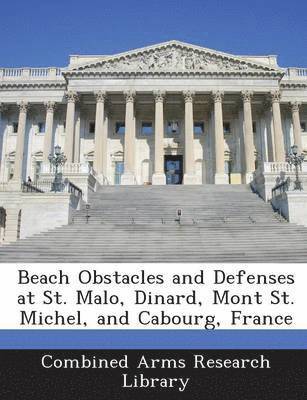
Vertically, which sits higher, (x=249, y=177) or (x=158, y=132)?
(x=158, y=132)

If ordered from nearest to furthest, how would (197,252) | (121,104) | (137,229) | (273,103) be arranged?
(197,252), (137,229), (273,103), (121,104)

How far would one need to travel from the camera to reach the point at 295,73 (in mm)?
45312

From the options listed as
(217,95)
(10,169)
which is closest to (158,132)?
(217,95)

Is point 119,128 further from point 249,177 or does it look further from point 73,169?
point 249,177

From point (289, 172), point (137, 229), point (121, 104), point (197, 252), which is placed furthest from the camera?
point (121, 104)

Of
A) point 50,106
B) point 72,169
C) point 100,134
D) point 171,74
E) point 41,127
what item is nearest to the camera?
point 72,169

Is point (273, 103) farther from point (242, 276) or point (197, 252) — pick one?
point (242, 276)

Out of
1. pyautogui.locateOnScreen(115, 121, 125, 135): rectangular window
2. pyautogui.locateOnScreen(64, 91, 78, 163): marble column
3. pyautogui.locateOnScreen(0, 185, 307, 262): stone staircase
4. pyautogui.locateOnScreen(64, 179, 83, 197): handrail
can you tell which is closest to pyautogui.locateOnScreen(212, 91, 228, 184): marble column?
pyautogui.locateOnScreen(0, 185, 307, 262): stone staircase

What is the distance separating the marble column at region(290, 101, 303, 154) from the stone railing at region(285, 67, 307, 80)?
3.34 m

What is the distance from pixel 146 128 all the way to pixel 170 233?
2872 cm

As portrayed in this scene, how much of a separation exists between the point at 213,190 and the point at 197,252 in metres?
16.8

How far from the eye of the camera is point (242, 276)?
34.8ft

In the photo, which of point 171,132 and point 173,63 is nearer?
point 173,63
